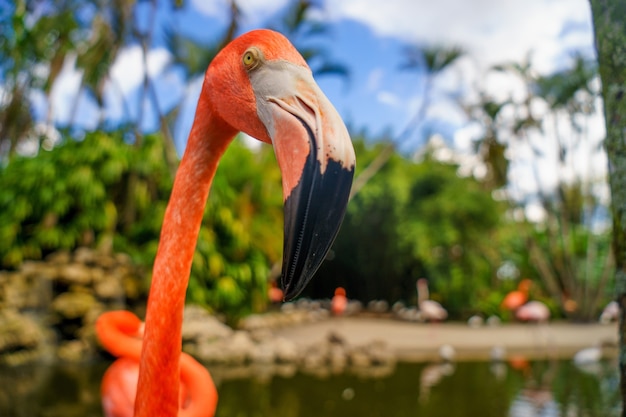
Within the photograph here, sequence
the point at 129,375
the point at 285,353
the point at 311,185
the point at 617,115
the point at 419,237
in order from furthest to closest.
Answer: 1. the point at 419,237
2. the point at 285,353
3. the point at 129,375
4. the point at 617,115
5. the point at 311,185

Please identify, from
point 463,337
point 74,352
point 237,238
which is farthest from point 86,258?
point 463,337

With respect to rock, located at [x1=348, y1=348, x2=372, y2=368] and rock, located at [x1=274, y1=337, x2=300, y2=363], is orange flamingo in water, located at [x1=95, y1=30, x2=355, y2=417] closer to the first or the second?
rock, located at [x1=274, y1=337, x2=300, y2=363]

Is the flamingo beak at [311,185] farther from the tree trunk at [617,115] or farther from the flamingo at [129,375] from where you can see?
the flamingo at [129,375]

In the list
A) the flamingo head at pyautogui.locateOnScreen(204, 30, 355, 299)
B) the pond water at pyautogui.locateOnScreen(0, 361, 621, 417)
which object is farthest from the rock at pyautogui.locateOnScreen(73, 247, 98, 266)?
the flamingo head at pyautogui.locateOnScreen(204, 30, 355, 299)

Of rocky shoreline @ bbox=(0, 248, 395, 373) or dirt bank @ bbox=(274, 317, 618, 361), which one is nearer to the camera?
rocky shoreline @ bbox=(0, 248, 395, 373)

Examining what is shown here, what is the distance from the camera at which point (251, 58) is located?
1.16m

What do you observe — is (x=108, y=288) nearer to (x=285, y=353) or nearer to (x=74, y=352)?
(x=74, y=352)

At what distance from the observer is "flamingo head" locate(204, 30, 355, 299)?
87 cm

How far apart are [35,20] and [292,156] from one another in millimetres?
14459

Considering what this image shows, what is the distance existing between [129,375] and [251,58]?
2152 millimetres

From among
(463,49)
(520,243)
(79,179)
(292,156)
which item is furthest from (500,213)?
(292,156)

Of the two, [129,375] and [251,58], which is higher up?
[251,58]

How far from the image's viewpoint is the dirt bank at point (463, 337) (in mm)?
10164

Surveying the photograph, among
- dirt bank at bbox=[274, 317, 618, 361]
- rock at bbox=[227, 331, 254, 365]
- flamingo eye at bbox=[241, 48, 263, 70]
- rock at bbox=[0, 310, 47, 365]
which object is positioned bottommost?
dirt bank at bbox=[274, 317, 618, 361]
